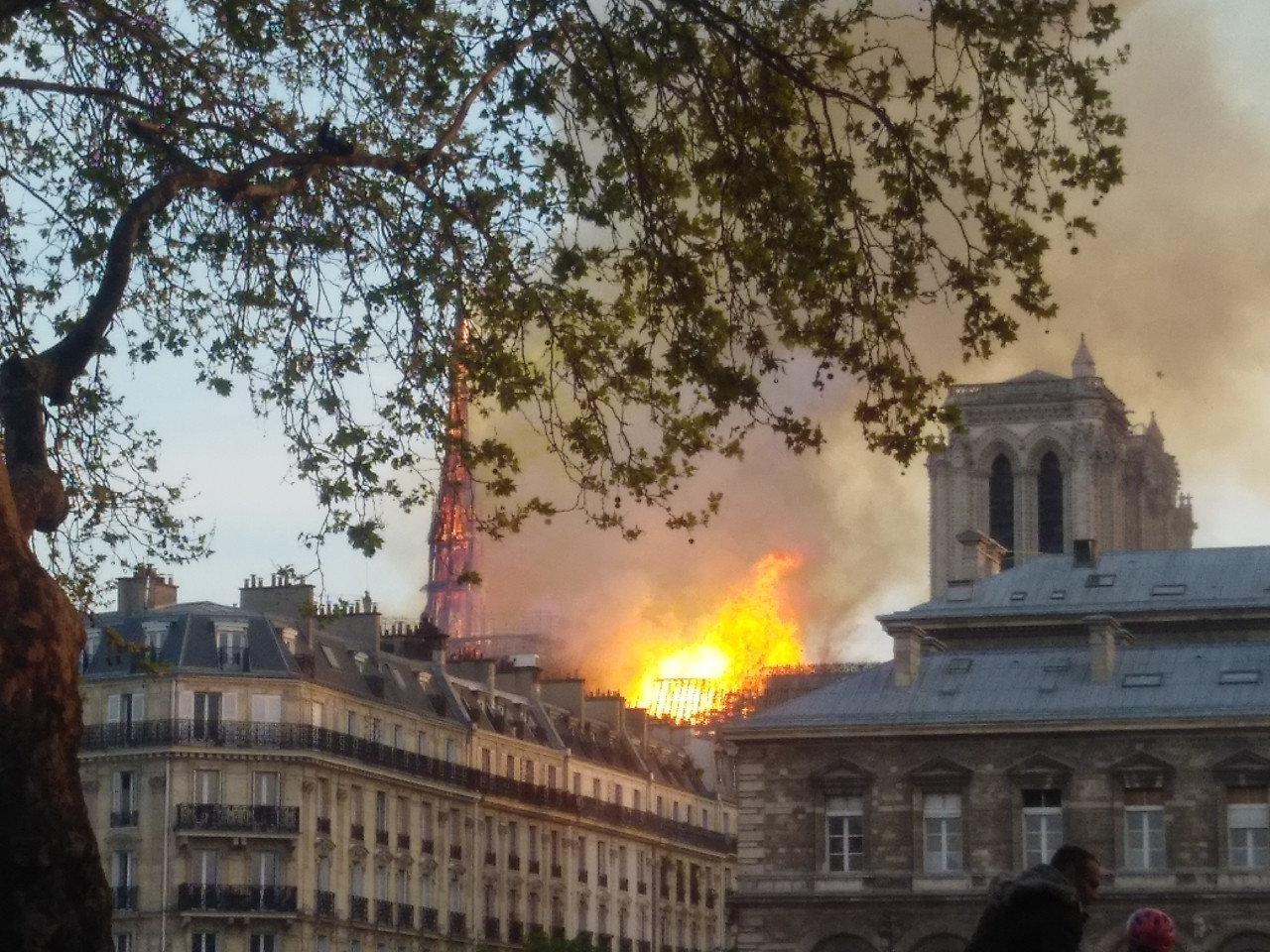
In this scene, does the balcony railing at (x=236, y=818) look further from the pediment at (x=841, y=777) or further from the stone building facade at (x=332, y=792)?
the pediment at (x=841, y=777)

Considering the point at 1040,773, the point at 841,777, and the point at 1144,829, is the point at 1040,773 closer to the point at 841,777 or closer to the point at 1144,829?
the point at 1144,829

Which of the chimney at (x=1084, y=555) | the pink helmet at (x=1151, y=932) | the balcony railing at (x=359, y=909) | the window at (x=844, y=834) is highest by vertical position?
the chimney at (x=1084, y=555)

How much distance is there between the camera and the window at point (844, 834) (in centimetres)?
5884

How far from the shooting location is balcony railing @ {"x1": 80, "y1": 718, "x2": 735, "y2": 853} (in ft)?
220

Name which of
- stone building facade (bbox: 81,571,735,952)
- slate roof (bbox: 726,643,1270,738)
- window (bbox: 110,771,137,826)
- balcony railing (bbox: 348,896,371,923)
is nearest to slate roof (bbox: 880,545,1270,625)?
slate roof (bbox: 726,643,1270,738)

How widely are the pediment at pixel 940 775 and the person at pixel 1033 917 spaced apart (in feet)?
156

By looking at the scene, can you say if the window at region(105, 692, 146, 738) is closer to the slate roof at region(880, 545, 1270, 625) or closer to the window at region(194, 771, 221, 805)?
the window at region(194, 771, 221, 805)

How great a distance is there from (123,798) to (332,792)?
5.41 meters

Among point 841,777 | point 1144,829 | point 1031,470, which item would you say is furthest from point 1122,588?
point 1031,470

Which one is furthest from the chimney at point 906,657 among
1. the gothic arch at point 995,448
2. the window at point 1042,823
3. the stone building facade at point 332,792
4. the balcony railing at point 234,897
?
the gothic arch at point 995,448

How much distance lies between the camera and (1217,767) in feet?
185

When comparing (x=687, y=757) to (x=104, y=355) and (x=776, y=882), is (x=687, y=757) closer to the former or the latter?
(x=776, y=882)

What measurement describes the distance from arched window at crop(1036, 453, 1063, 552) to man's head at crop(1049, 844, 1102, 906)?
123487mm

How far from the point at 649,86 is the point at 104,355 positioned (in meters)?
4.94
